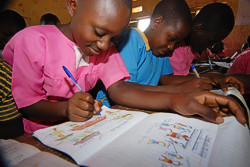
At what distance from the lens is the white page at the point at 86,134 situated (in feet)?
0.97

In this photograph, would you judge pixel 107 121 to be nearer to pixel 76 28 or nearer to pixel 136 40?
pixel 76 28

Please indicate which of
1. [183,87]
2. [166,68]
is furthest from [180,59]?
[183,87]

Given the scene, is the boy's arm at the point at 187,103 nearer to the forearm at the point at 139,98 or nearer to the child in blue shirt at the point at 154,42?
the forearm at the point at 139,98

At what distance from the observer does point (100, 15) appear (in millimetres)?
482

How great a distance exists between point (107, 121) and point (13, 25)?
5.74ft

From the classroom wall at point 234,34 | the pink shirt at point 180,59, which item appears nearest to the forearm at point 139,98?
the pink shirt at point 180,59

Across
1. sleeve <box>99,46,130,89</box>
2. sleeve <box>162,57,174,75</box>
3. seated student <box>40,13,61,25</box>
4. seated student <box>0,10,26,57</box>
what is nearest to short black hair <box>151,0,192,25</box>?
sleeve <box>162,57,174,75</box>

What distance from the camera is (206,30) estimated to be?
3.84ft

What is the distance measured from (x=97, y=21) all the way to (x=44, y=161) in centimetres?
42

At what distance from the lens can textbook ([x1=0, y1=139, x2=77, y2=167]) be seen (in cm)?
25

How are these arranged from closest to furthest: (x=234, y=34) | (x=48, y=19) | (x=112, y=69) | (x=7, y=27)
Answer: (x=112, y=69)
(x=7, y=27)
(x=48, y=19)
(x=234, y=34)

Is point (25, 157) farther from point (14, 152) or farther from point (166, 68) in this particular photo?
point (166, 68)

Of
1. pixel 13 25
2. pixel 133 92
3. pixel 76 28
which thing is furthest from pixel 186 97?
pixel 13 25

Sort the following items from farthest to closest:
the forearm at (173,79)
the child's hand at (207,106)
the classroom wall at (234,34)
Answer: the classroom wall at (234,34)
the forearm at (173,79)
the child's hand at (207,106)
